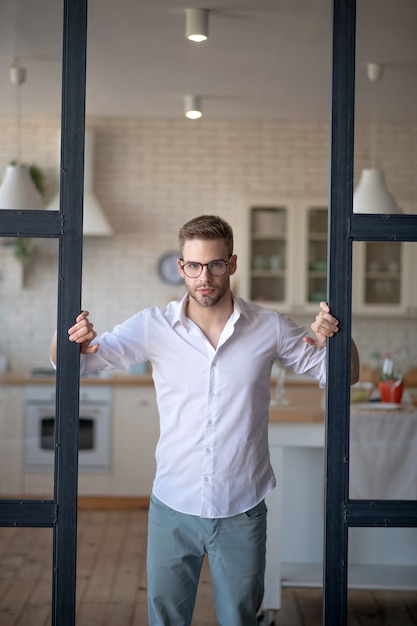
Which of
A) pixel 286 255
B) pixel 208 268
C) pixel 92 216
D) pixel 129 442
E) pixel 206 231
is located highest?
pixel 92 216

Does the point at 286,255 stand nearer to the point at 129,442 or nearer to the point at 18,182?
the point at 129,442

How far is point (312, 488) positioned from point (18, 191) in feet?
7.98

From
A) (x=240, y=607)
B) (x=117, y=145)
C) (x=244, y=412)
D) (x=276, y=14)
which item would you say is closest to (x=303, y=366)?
(x=244, y=412)

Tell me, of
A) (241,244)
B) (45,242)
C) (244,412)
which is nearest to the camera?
(45,242)

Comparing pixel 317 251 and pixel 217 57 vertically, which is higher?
pixel 217 57

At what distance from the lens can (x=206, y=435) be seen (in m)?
2.51

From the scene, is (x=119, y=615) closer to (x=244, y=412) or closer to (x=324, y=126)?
(x=244, y=412)

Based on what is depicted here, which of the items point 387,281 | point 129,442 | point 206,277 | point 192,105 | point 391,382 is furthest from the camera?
point 129,442

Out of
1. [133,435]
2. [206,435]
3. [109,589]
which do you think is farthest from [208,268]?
[133,435]

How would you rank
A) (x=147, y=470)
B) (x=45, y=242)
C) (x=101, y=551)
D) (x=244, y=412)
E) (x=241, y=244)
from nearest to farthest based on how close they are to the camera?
(x=45, y=242) < (x=244, y=412) < (x=101, y=551) < (x=147, y=470) < (x=241, y=244)

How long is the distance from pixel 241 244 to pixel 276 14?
307 centimetres

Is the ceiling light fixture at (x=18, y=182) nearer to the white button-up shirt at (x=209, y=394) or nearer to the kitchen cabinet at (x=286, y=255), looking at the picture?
the white button-up shirt at (x=209, y=394)

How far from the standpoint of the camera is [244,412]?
253 centimetres

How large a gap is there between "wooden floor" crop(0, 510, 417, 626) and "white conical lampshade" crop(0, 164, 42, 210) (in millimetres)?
910
